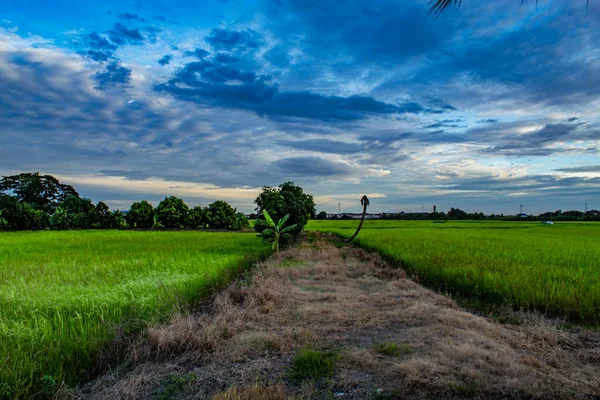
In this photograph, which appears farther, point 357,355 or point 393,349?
point 393,349

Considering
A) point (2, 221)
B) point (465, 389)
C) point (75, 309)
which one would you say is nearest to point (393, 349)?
point (465, 389)

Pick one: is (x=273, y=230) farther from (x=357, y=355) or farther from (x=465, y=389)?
(x=465, y=389)

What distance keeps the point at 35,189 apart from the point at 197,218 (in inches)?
1083

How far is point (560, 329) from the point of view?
4.75 meters

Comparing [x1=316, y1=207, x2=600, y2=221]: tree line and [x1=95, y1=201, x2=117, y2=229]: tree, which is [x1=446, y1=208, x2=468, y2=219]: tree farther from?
[x1=95, y1=201, x2=117, y2=229]: tree

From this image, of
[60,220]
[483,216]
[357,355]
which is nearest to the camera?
[357,355]

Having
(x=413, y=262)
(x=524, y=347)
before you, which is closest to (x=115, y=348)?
(x=524, y=347)

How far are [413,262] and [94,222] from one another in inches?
1248

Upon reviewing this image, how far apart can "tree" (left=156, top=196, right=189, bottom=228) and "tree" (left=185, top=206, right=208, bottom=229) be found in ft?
2.39

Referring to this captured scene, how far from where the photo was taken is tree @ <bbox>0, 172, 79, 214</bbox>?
44906 millimetres

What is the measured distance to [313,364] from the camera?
11.9ft

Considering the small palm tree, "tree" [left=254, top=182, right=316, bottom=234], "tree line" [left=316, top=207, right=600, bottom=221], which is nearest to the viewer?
"tree" [left=254, top=182, right=316, bottom=234]

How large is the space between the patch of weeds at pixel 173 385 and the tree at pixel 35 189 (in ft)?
168

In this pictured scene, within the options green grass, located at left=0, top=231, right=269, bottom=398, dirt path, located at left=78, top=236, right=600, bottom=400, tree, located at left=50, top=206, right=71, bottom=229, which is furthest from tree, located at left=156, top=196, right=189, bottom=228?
dirt path, located at left=78, top=236, right=600, bottom=400
